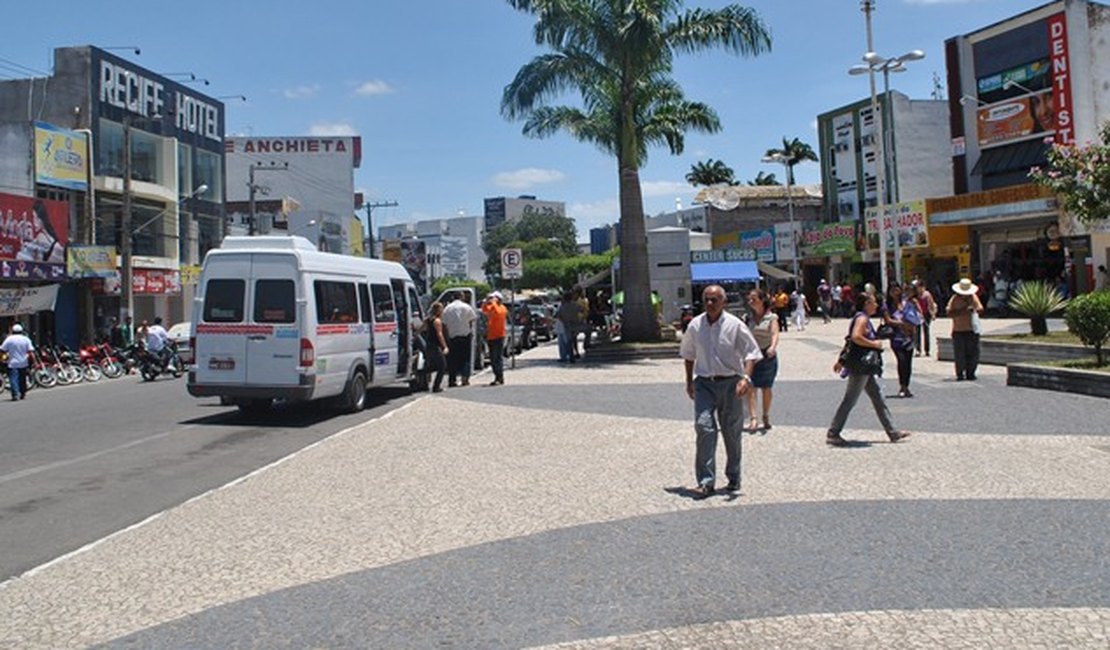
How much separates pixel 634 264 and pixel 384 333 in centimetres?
927

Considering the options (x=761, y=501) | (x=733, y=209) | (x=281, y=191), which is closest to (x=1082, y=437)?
(x=761, y=501)

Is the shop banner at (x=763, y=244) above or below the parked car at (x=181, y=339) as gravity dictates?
above

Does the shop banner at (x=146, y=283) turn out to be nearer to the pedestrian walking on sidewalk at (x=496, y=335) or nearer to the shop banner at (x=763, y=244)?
the pedestrian walking on sidewalk at (x=496, y=335)

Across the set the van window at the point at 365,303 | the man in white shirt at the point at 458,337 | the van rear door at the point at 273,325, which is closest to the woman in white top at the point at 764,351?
the van rear door at the point at 273,325

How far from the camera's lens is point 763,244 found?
53656 millimetres

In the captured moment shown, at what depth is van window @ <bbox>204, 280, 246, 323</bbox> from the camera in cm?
1349

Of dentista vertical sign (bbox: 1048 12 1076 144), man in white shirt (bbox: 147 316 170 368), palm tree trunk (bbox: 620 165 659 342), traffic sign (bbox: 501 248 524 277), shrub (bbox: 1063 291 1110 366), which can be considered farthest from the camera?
dentista vertical sign (bbox: 1048 12 1076 144)

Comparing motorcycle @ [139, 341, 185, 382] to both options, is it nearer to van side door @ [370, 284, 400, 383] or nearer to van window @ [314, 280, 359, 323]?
van side door @ [370, 284, 400, 383]

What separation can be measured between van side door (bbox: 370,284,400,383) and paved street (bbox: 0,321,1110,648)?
4986mm

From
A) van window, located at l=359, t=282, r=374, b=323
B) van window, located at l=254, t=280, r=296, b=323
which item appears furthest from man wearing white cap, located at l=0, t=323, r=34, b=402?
van window, located at l=254, t=280, r=296, b=323

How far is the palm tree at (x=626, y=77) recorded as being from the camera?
76.0 ft

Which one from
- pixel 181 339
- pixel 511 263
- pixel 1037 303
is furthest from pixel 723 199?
pixel 1037 303

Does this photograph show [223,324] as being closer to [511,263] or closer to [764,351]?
[764,351]

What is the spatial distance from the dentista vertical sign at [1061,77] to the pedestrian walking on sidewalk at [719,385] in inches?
1249
